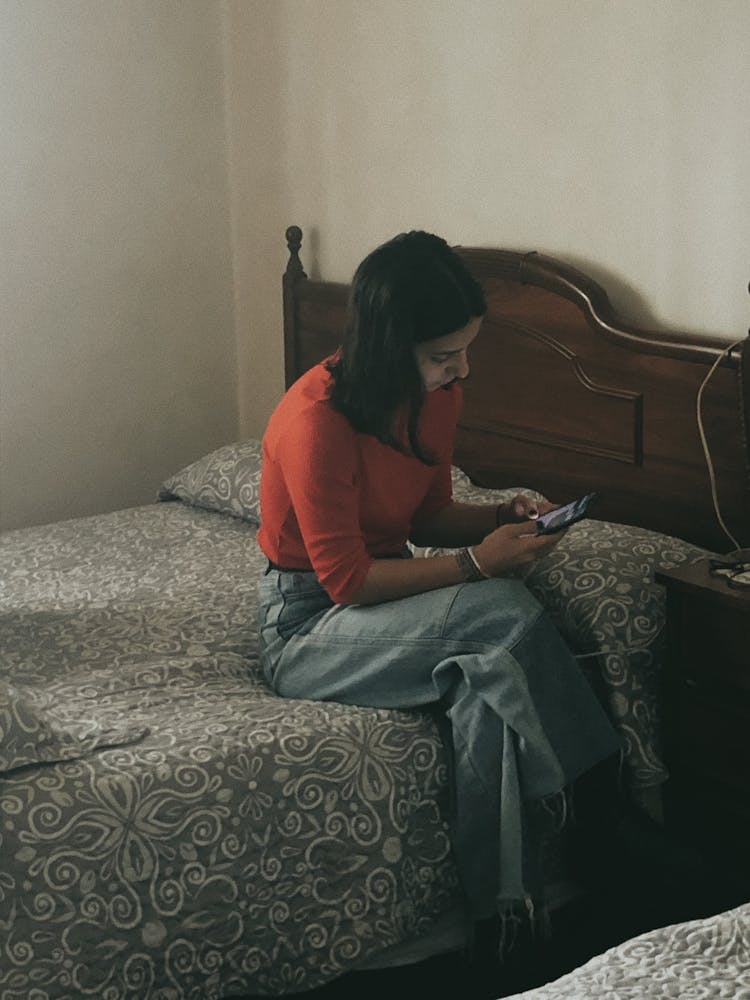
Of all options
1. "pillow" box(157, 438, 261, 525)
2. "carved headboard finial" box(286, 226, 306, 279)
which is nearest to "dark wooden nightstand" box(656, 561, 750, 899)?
"pillow" box(157, 438, 261, 525)

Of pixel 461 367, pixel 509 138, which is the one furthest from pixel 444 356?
pixel 509 138

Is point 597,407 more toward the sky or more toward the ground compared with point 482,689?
more toward the sky

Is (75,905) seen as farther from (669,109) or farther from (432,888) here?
(669,109)

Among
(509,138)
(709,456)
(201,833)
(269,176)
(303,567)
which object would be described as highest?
(509,138)

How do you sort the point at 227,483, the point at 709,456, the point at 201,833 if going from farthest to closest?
the point at 227,483 → the point at 709,456 → the point at 201,833

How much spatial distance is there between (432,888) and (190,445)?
2161mm

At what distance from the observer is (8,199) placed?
3549mm

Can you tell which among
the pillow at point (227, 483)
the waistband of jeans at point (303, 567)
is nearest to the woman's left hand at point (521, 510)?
the waistband of jeans at point (303, 567)

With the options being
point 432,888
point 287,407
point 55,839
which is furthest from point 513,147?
point 55,839

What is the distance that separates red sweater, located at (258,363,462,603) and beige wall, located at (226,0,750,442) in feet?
2.05

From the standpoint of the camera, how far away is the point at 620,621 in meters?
2.24

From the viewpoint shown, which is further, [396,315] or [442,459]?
[442,459]

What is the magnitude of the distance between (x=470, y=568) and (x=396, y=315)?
0.42 metres

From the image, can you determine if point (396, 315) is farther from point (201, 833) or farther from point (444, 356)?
point (201, 833)
